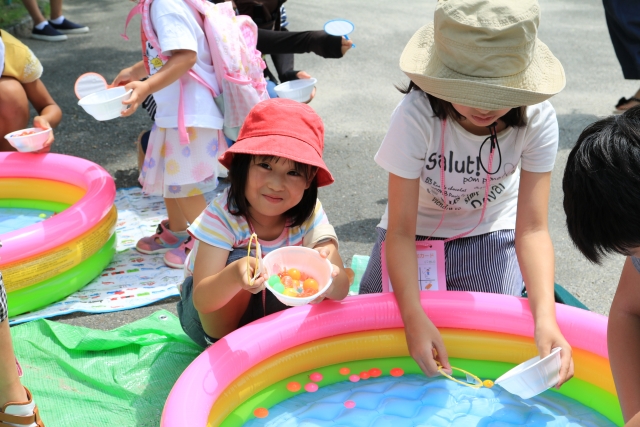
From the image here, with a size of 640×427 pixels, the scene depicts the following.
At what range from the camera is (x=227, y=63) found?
2.93m

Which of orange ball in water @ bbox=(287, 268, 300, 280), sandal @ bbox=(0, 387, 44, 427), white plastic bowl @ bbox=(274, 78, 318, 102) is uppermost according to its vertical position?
orange ball in water @ bbox=(287, 268, 300, 280)

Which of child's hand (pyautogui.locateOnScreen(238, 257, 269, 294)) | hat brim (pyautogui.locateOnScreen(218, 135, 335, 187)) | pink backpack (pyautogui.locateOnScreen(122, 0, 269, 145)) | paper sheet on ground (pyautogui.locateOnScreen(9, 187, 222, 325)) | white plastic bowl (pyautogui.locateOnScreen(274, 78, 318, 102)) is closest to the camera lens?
child's hand (pyautogui.locateOnScreen(238, 257, 269, 294))

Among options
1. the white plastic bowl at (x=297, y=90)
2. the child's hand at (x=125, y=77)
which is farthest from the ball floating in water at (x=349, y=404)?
the child's hand at (x=125, y=77)

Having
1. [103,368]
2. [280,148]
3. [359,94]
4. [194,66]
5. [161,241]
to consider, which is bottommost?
[359,94]

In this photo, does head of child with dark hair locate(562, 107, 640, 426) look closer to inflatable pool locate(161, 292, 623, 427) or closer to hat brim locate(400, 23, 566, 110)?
hat brim locate(400, 23, 566, 110)

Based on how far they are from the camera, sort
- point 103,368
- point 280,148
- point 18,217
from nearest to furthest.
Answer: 1. point 280,148
2. point 103,368
3. point 18,217

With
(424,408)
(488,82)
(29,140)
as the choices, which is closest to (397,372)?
(424,408)

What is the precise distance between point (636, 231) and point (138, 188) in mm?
2947

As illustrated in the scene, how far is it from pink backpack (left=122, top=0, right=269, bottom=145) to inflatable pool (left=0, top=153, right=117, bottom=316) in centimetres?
47

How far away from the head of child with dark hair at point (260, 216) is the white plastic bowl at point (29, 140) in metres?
1.28

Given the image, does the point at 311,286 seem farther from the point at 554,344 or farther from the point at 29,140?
the point at 29,140

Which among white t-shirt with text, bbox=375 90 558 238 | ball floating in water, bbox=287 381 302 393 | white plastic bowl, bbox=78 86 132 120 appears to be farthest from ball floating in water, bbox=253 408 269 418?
white plastic bowl, bbox=78 86 132 120

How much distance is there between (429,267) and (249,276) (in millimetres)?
810

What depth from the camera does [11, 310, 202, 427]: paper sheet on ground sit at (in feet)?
6.91
